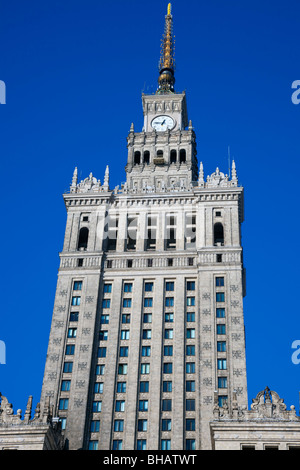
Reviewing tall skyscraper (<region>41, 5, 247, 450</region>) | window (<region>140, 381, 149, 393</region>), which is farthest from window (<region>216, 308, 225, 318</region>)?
window (<region>140, 381, 149, 393</region>)

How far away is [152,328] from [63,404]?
13.8 meters

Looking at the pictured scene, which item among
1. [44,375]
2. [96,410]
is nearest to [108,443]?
[96,410]

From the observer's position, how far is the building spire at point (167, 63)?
127875mm

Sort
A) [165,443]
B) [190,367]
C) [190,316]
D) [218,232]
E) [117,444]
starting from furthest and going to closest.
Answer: [218,232] → [190,316] → [190,367] → [117,444] → [165,443]

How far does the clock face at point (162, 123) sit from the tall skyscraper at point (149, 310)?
789cm

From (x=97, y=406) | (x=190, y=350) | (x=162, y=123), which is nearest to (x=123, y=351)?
(x=97, y=406)

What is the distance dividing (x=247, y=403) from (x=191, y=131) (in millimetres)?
47831

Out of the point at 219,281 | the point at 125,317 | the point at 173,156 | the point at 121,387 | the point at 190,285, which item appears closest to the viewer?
the point at 121,387

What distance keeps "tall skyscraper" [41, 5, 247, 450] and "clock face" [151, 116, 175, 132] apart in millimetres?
7893

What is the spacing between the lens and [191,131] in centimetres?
11594

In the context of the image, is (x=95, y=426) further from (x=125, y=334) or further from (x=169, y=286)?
(x=169, y=286)

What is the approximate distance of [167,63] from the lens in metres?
132
